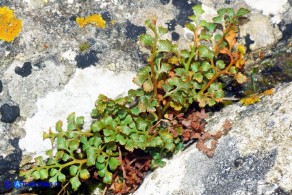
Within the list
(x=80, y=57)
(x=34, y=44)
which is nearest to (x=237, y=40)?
(x=80, y=57)

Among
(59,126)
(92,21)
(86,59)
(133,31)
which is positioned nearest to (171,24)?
(133,31)

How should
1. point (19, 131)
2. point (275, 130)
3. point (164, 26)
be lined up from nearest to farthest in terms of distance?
point (275, 130)
point (19, 131)
point (164, 26)

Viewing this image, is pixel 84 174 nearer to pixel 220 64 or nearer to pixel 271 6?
pixel 220 64

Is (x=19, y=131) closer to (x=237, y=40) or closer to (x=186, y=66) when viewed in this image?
(x=186, y=66)

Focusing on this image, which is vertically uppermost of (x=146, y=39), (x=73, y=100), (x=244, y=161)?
(x=146, y=39)

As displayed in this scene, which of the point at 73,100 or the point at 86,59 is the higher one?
the point at 86,59

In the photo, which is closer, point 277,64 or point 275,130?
point 275,130

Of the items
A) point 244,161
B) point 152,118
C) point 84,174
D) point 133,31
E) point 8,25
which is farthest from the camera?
point 133,31

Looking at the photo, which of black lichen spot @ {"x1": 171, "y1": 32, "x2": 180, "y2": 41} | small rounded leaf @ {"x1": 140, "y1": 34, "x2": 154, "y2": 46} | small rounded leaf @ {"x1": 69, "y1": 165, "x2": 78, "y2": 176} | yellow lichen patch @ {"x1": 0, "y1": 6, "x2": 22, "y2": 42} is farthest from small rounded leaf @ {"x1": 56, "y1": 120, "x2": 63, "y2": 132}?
black lichen spot @ {"x1": 171, "y1": 32, "x2": 180, "y2": 41}
